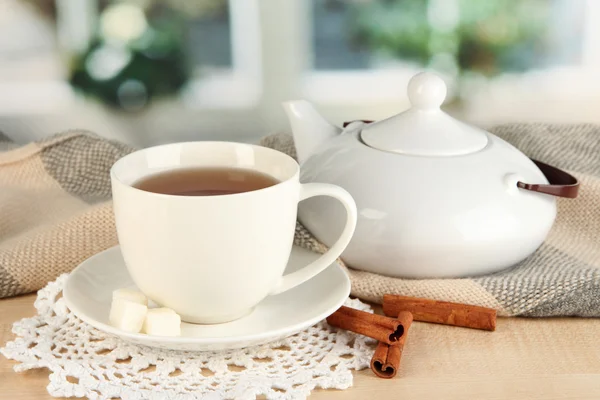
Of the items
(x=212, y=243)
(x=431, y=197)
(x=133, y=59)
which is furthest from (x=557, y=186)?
(x=133, y=59)

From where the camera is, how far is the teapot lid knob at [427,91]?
2.36 feet

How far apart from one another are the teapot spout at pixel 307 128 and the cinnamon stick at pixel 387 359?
0.25 metres

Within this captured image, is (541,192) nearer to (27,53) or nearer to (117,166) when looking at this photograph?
(117,166)

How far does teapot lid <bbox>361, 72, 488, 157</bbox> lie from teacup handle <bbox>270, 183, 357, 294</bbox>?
11cm

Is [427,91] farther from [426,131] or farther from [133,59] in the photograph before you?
[133,59]

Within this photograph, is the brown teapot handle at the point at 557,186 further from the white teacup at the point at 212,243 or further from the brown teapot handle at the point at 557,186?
the white teacup at the point at 212,243

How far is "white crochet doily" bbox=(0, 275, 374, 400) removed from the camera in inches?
22.0

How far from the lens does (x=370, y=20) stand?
1180mm

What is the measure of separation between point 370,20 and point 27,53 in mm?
501

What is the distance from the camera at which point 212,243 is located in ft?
1.86

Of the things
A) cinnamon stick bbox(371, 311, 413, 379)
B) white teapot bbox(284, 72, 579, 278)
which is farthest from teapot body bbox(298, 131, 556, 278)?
cinnamon stick bbox(371, 311, 413, 379)

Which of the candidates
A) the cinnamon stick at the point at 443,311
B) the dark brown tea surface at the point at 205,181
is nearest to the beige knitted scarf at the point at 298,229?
the cinnamon stick at the point at 443,311

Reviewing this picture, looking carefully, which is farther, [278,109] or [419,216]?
[278,109]

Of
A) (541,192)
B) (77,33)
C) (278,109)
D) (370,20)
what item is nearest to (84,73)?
(77,33)
